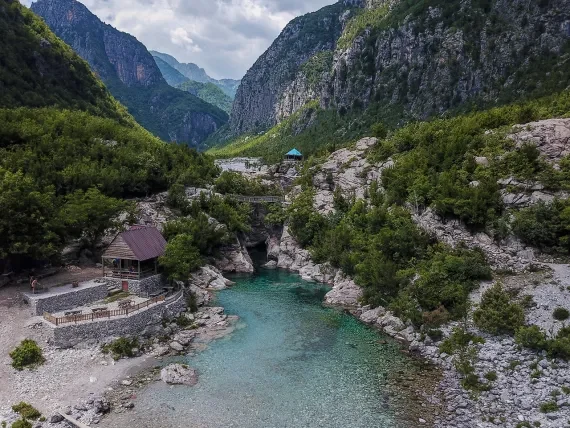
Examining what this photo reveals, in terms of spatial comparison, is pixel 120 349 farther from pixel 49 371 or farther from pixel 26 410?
pixel 26 410

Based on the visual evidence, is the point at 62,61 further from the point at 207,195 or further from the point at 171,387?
the point at 171,387

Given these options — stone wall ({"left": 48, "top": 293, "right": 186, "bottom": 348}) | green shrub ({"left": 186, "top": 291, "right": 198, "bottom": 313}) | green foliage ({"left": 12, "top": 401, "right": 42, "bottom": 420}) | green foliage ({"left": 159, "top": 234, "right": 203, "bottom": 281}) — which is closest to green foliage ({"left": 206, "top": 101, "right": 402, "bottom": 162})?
green foliage ({"left": 159, "top": 234, "right": 203, "bottom": 281})

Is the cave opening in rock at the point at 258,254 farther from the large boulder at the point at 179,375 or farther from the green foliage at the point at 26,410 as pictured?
the green foliage at the point at 26,410

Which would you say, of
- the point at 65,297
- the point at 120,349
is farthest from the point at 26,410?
the point at 65,297

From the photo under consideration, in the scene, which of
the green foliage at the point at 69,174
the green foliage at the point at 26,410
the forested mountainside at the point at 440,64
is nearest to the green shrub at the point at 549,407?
the green foliage at the point at 26,410

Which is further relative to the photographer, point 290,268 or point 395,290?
point 290,268

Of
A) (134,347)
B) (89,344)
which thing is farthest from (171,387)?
(89,344)
